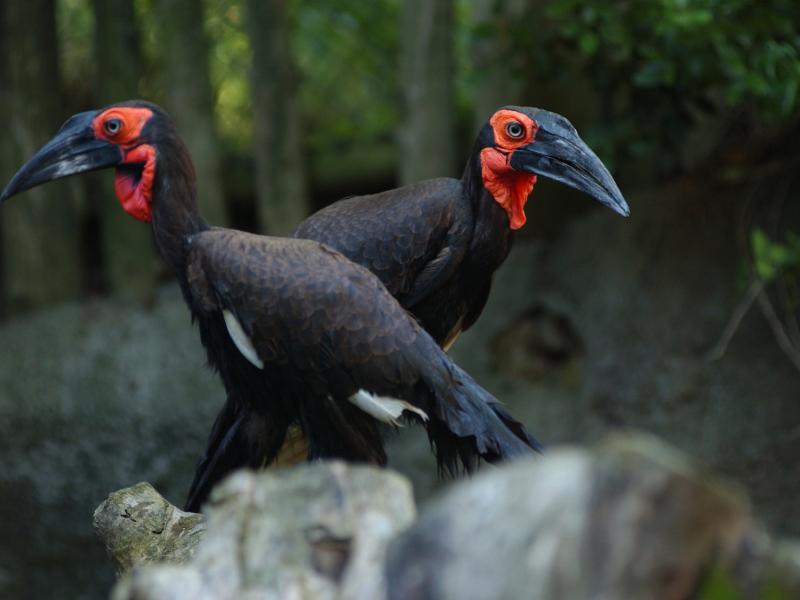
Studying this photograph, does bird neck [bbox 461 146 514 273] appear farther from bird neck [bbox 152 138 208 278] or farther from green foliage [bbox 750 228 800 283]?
green foliage [bbox 750 228 800 283]

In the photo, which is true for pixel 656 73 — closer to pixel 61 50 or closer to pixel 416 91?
pixel 416 91

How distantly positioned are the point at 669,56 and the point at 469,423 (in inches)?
86.8

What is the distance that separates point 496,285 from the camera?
6121 mm

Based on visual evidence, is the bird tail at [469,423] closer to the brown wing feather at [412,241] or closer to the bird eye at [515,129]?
the brown wing feather at [412,241]

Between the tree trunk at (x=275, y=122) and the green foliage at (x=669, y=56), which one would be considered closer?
the green foliage at (x=669, y=56)

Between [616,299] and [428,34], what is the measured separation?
1.42 meters

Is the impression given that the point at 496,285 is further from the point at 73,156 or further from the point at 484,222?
the point at 73,156

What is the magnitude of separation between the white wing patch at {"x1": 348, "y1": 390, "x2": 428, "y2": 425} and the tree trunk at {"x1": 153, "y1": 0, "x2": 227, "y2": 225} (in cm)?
255

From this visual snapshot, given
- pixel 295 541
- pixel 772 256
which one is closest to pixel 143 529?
pixel 295 541

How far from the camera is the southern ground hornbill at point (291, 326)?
3.56 m

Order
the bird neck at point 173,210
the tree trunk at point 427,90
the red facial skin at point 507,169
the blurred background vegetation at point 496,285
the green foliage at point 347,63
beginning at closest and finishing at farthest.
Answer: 1. the bird neck at point 173,210
2. the red facial skin at point 507,169
3. the blurred background vegetation at point 496,285
4. the tree trunk at point 427,90
5. the green foliage at point 347,63

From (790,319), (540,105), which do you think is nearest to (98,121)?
(540,105)

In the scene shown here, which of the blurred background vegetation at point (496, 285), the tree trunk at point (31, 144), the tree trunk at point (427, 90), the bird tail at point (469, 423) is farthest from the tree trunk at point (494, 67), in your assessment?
the bird tail at point (469, 423)

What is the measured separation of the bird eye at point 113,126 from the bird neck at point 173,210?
0.14m
